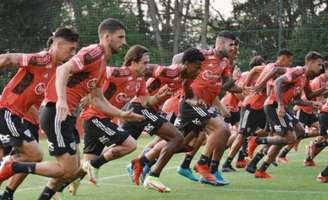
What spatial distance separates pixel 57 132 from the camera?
25.9 feet

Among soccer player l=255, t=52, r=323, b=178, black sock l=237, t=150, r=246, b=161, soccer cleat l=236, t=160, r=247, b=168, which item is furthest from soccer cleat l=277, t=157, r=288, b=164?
soccer player l=255, t=52, r=323, b=178

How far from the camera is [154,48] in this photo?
2909 cm

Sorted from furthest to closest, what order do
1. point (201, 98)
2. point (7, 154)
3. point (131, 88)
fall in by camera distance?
point (201, 98)
point (131, 88)
point (7, 154)

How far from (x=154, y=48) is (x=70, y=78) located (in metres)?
20.8

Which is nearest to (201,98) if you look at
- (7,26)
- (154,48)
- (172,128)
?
(172,128)

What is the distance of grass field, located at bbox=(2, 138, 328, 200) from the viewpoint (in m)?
9.82

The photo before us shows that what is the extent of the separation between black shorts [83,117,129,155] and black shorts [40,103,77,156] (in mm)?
1809

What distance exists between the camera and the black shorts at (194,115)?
1107 centimetres

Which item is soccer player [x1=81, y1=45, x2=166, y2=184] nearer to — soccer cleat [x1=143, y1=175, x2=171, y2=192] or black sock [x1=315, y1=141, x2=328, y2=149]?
soccer cleat [x1=143, y1=175, x2=171, y2=192]

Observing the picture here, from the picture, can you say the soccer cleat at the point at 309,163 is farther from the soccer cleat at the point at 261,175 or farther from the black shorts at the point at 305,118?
the soccer cleat at the point at 261,175

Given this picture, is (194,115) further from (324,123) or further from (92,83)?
(324,123)

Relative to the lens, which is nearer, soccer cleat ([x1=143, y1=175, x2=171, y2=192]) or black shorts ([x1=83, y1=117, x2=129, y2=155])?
black shorts ([x1=83, y1=117, x2=129, y2=155])

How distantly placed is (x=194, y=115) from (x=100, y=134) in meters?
1.72

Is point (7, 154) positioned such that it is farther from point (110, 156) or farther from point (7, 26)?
point (7, 26)
